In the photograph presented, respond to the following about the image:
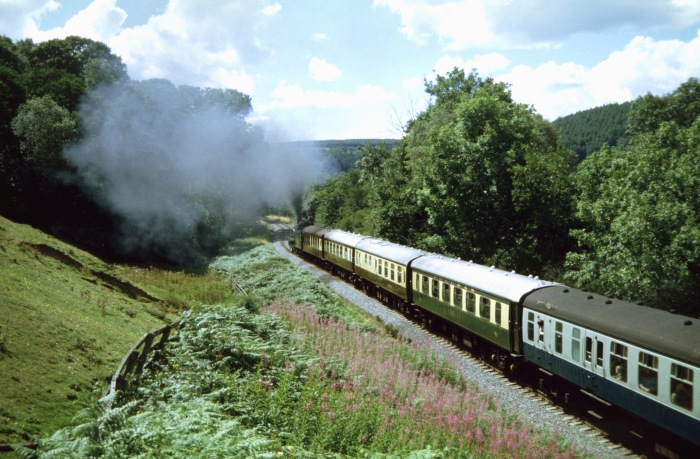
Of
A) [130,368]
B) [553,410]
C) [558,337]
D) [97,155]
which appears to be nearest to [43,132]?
[97,155]

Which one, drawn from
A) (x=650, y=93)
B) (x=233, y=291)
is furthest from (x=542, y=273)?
(x=650, y=93)

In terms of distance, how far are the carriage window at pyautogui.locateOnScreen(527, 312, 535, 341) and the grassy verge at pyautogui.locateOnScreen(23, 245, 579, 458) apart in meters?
2.18

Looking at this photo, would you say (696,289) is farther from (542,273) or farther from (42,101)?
(42,101)

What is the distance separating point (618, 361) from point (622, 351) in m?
0.28

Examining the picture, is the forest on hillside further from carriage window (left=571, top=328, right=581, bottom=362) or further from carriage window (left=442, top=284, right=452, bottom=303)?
carriage window (left=571, top=328, right=581, bottom=362)

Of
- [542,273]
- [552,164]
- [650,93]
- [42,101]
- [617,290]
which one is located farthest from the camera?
[650,93]

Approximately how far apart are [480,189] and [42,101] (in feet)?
98.4

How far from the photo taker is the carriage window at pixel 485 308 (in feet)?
56.2

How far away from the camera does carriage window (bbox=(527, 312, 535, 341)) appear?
14805mm

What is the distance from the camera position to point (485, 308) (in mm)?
17391

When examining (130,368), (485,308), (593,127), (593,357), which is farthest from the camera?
(593,127)

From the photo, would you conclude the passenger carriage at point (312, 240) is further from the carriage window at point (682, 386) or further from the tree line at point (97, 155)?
the carriage window at point (682, 386)

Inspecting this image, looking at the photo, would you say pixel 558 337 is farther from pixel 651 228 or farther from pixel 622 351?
pixel 651 228

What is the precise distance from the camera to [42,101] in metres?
35.9
